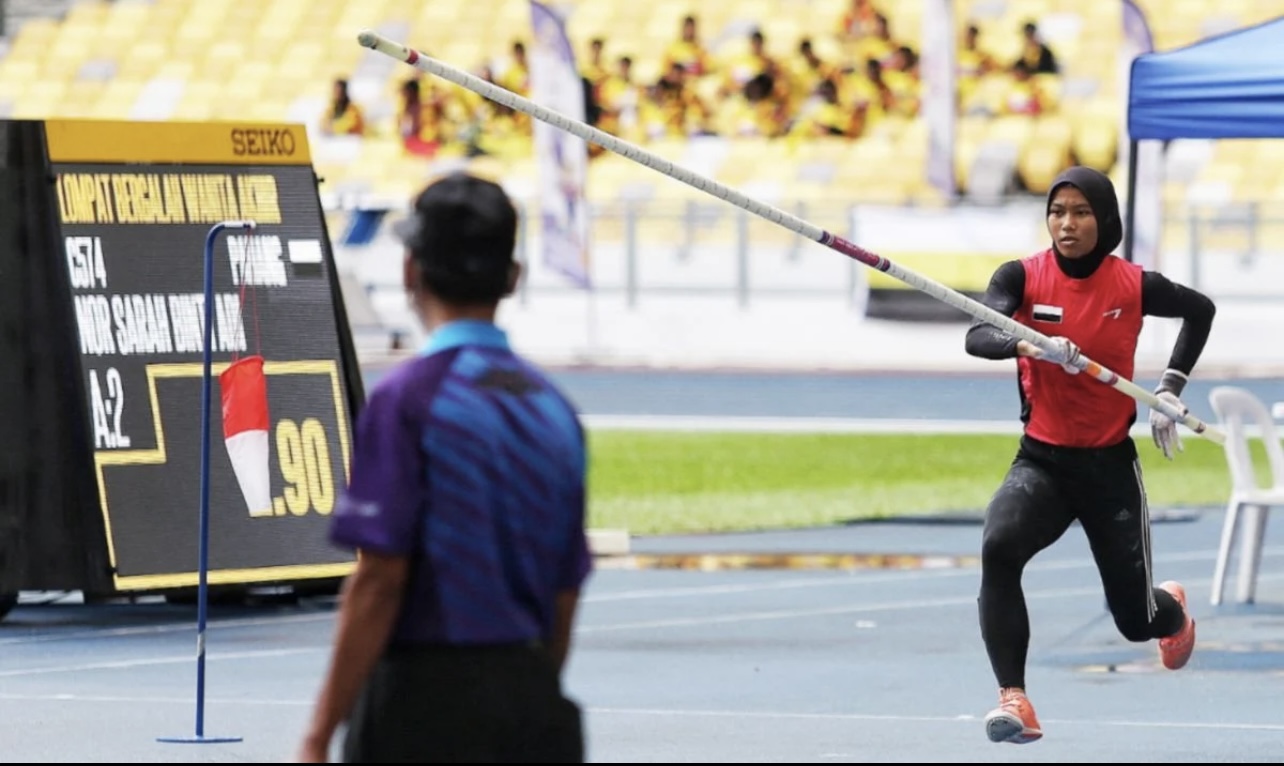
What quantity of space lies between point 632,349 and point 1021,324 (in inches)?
854

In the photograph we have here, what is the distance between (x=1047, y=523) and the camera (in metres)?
9.29

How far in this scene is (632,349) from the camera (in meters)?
30.8

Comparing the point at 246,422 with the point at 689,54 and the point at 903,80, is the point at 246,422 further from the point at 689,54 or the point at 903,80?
the point at 689,54

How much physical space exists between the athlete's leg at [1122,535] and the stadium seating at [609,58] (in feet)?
65.1

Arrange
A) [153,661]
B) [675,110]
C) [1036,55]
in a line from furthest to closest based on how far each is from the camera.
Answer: [675,110], [1036,55], [153,661]

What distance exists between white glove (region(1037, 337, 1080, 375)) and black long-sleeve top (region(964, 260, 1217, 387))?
5.3 inches

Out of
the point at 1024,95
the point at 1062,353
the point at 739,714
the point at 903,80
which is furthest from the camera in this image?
the point at 903,80

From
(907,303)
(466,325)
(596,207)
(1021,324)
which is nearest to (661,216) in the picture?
(596,207)

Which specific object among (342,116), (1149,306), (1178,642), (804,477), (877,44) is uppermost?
(877,44)

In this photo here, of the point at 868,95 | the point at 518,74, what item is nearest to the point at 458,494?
the point at 868,95

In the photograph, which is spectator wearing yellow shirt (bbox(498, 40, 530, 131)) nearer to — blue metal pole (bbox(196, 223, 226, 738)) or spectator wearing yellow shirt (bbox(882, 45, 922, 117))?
spectator wearing yellow shirt (bbox(882, 45, 922, 117))

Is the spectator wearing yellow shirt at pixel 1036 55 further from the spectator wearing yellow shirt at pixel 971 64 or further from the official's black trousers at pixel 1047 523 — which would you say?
the official's black trousers at pixel 1047 523

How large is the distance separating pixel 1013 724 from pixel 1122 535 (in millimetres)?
898

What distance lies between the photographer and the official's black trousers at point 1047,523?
30.2ft
